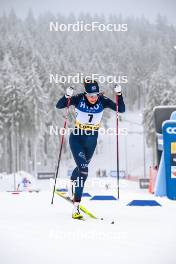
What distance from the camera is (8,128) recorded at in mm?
49562

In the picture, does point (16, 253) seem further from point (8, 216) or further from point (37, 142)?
point (37, 142)

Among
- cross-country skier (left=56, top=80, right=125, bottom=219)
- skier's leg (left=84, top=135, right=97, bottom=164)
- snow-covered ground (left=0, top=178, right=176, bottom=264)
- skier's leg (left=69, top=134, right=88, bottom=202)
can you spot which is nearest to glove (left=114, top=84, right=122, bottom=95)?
cross-country skier (left=56, top=80, right=125, bottom=219)

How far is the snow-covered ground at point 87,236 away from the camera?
322 centimetres

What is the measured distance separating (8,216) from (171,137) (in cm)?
421

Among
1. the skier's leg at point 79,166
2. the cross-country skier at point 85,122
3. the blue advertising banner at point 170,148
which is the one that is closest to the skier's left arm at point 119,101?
the cross-country skier at point 85,122

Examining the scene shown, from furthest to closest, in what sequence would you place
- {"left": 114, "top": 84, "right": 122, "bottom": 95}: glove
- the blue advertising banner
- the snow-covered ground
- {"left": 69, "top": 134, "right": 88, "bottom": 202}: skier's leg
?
1. the blue advertising banner
2. {"left": 114, "top": 84, "right": 122, "bottom": 95}: glove
3. {"left": 69, "top": 134, "right": 88, "bottom": 202}: skier's leg
4. the snow-covered ground

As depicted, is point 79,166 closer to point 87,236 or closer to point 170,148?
point 87,236

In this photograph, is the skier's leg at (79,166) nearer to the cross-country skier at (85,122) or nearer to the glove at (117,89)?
the cross-country skier at (85,122)

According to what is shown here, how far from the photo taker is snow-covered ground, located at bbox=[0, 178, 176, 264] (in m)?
3.22

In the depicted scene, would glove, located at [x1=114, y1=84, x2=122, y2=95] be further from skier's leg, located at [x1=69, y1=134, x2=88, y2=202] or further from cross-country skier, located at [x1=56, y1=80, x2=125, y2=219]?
skier's leg, located at [x1=69, y1=134, x2=88, y2=202]

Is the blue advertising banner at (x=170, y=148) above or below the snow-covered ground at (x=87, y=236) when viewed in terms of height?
above

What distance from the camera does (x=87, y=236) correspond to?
399cm

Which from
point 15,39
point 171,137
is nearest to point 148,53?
point 15,39

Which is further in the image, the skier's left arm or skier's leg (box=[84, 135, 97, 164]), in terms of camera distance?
the skier's left arm
